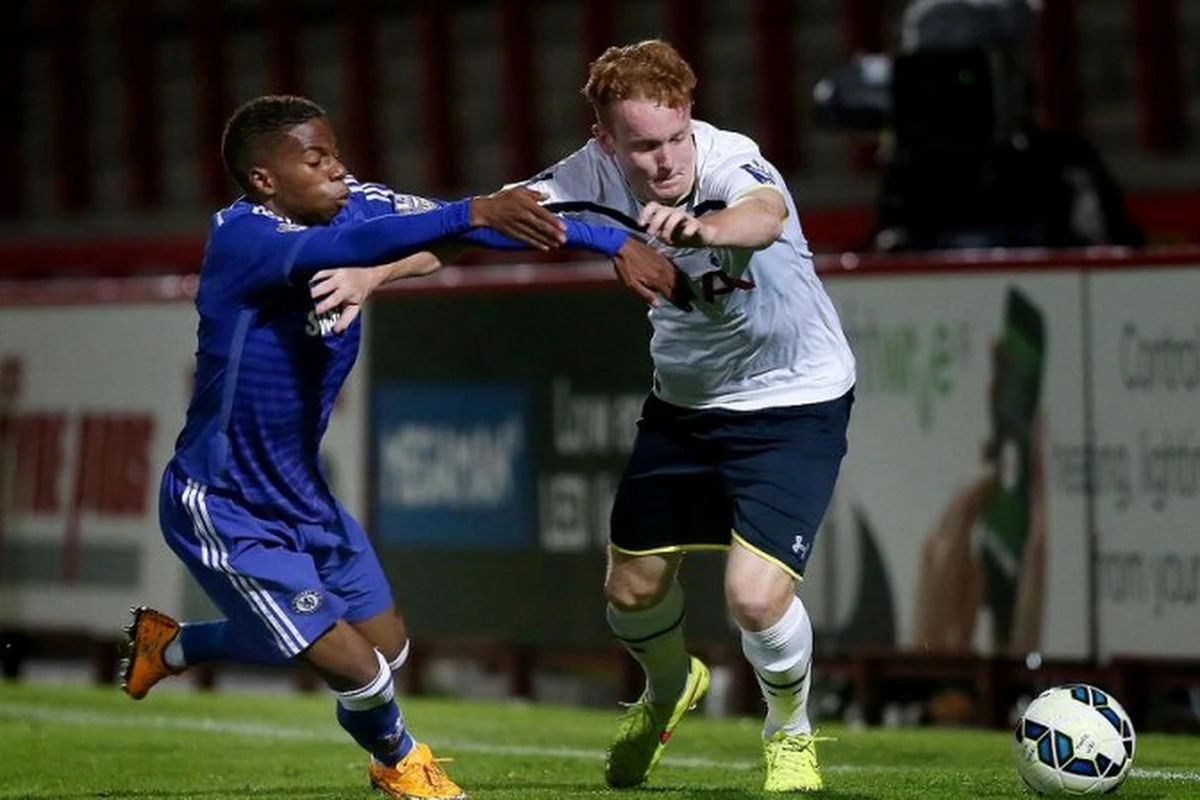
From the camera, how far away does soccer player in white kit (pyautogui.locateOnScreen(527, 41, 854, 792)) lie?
283 inches

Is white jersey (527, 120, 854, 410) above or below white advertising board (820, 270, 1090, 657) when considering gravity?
above

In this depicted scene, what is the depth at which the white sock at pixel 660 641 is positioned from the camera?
782cm

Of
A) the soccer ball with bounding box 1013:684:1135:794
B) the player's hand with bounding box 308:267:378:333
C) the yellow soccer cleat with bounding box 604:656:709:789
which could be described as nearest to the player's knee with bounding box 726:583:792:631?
the yellow soccer cleat with bounding box 604:656:709:789

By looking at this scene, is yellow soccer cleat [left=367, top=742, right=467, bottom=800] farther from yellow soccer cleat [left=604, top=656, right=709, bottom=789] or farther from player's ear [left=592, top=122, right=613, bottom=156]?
player's ear [left=592, top=122, right=613, bottom=156]

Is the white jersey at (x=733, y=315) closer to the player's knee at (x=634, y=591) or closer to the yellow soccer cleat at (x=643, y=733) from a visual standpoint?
the player's knee at (x=634, y=591)

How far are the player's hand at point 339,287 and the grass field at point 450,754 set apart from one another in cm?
160

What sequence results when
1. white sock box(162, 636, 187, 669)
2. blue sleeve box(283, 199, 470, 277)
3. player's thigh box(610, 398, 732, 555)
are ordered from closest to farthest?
blue sleeve box(283, 199, 470, 277)
player's thigh box(610, 398, 732, 555)
white sock box(162, 636, 187, 669)

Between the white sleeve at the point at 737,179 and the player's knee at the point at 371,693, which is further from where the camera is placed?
the player's knee at the point at 371,693

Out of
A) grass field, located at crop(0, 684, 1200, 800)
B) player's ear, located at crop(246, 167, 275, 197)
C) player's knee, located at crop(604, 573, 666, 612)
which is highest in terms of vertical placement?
player's ear, located at crop(246, 167, 275, 197)

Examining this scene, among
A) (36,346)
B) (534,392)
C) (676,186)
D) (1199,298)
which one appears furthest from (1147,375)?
(36,346)

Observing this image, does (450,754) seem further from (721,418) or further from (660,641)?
(721,418)

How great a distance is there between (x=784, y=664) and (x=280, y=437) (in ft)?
4.96

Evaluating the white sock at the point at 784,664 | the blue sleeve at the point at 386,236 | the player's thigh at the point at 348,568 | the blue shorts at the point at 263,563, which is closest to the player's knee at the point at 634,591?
the white sock at the point at 784,664

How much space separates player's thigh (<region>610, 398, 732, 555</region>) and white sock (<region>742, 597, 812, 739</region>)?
0.34 m
